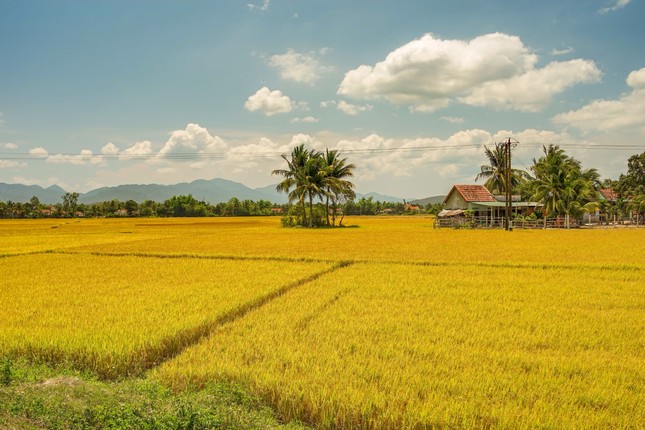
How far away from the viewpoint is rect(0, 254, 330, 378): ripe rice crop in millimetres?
5492

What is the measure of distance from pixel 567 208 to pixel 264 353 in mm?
42809

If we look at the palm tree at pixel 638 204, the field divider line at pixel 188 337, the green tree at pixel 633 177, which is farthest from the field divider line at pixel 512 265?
the green tree at pixel 633 177

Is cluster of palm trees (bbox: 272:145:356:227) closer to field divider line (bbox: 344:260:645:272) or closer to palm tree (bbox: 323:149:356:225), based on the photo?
palm tree (bbox: 323:149:356:225)

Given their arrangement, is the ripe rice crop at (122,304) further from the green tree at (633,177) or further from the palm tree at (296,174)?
the green tree at (633,177)

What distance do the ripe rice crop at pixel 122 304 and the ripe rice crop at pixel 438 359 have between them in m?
0.59

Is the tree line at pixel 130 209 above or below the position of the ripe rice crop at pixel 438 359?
above

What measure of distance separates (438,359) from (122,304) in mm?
6224

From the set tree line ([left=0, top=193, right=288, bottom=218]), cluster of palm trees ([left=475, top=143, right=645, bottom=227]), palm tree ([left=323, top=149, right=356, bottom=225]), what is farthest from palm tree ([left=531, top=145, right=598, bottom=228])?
tree line ([left=0, top=193, right=288, bottom=218])

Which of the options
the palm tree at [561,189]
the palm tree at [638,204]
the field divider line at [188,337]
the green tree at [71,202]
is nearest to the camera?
the field divider line at [188,337]

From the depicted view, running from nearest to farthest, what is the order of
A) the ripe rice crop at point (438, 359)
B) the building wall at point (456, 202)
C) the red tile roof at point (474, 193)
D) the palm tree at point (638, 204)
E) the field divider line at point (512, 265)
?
1. the ripe rice crop at point (438, 359)
2. the field divider line at point (512, 265)
3. the palm tree at point (638, 204)
4. the red tile roof at point (474, 193)
5. the building wall at point (456, 202)

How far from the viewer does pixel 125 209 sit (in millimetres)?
94875

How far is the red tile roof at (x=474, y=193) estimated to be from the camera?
47094 mm

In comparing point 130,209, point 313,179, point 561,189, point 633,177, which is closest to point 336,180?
point 313,179

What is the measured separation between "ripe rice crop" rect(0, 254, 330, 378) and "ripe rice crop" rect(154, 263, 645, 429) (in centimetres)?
Answer: 59
